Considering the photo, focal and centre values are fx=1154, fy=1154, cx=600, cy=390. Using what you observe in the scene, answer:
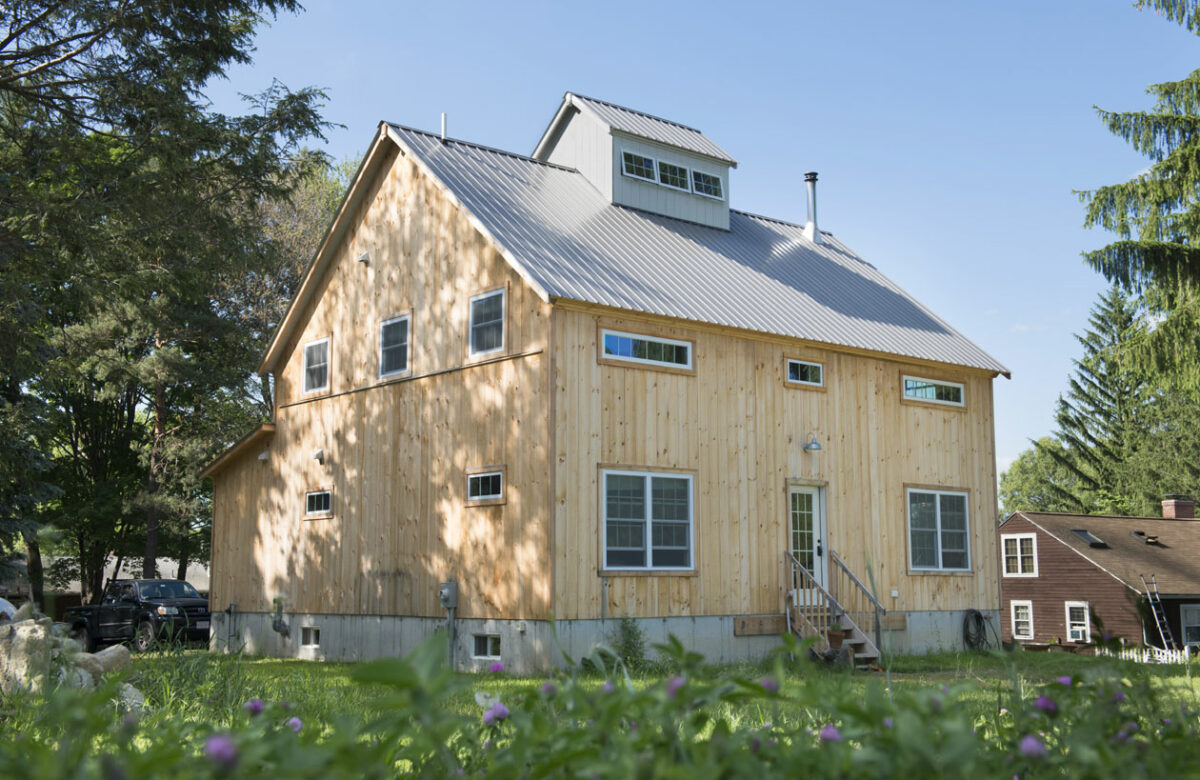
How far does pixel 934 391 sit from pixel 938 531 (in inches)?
93.2

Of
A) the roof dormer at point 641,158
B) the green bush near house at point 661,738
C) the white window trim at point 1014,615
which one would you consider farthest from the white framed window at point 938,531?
the white window trim at point 1014,615

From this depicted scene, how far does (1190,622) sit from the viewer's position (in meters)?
33.5

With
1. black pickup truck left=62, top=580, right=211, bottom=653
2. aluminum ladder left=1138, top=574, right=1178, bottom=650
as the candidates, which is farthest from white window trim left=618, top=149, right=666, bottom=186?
aluminum ladder left=1138, top=574, right=1178, bottom=650

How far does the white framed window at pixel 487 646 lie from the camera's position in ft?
49.8

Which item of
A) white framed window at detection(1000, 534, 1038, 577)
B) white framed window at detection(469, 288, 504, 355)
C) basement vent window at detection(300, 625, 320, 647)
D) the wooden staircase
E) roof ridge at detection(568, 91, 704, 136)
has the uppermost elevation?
roof ridge at detection(568, 91, 704, 136)

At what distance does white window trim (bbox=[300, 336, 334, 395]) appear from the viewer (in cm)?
1936

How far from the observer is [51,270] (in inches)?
591

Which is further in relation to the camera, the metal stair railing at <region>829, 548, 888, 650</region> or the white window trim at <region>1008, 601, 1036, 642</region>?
the white window trim at <region>1008, 601, 1036, 642</region>

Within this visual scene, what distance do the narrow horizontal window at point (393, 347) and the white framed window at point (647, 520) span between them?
4.32 meters

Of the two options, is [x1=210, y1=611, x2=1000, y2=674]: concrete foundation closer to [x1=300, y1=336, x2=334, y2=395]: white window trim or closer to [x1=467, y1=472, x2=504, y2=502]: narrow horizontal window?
[x1=467, y1=472, x2=504, y2=502]: narrow horizontal window

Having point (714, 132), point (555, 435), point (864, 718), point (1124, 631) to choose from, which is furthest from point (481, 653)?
point (1124, 631)

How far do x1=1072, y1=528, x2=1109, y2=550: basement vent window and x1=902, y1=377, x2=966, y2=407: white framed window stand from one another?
18.0 m

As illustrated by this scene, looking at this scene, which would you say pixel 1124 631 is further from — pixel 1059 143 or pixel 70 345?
pixel 70 345

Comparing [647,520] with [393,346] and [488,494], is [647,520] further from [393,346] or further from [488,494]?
[393,346]
